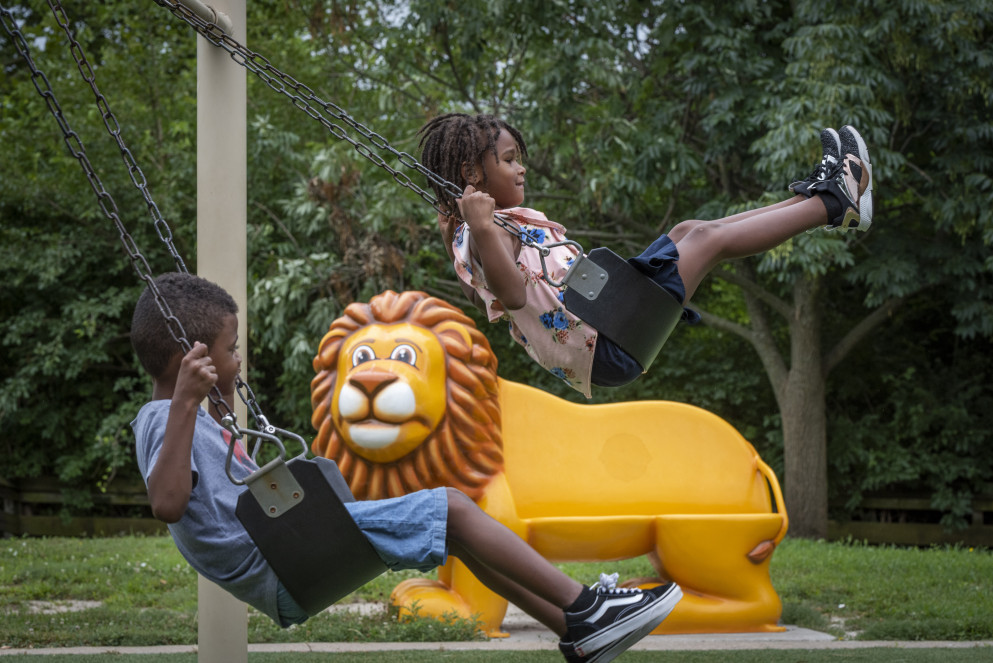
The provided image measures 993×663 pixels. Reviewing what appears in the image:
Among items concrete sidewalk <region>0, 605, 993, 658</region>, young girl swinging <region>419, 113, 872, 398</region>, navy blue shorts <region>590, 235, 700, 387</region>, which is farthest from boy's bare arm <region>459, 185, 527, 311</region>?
concrete sidewalk <region>0, 605, 993, 658</region>

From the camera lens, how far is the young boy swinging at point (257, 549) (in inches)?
105

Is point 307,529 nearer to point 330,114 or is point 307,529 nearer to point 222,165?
point 330,114

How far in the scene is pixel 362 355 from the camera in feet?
18.3

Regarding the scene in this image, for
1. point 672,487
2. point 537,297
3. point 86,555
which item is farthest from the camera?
point 86,555

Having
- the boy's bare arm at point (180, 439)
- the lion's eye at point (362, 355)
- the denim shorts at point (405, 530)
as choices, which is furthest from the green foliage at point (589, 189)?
the boy's bare arm at point (180, 439)

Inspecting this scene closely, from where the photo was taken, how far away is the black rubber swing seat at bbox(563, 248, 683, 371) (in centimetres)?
296

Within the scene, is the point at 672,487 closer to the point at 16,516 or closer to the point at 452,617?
the point at 452,617

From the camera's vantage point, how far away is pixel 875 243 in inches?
378

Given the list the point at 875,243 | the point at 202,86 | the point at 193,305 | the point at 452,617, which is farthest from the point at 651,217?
the point at 193,305

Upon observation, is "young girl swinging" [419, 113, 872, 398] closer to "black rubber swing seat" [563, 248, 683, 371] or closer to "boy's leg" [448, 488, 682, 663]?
"black rubber swing seat" [563, 248, 683, 371]

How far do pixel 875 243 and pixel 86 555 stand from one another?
24.4 ft

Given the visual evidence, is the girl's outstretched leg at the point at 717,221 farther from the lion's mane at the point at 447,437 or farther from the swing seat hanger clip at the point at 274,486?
the lion's mane at the point at 447,437

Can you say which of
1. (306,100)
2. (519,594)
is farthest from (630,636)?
(306,100)

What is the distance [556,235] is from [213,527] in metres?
1.36
